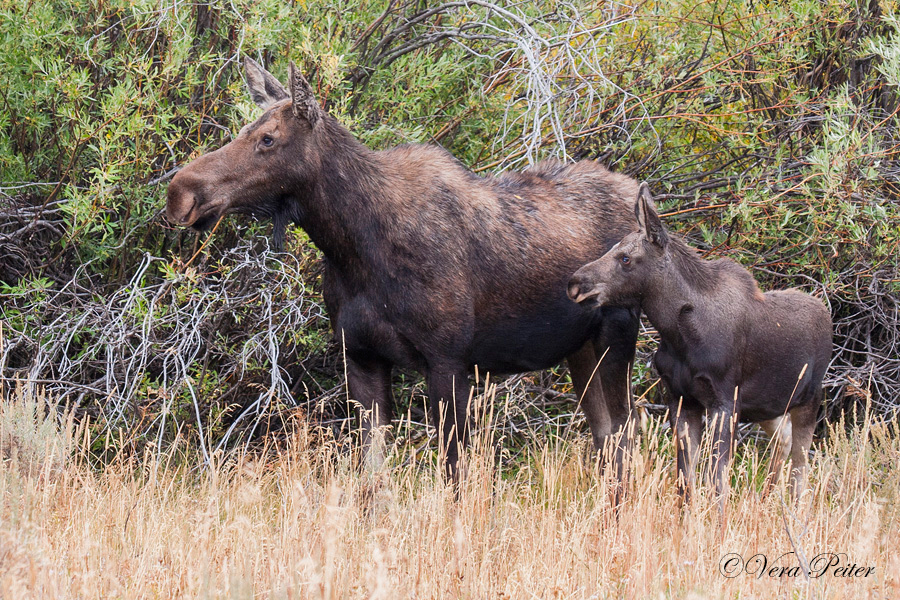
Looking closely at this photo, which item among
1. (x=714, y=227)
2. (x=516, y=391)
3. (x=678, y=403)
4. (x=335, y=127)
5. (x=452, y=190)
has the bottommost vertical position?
(x=516, y=391)

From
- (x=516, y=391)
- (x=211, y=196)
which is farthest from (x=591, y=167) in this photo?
(x=211, y=196)

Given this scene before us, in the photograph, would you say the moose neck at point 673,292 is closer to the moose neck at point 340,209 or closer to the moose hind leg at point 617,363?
the moose hind leg at point 617,363

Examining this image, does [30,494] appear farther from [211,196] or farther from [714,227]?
[714,227]

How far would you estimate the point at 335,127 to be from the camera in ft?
19.3

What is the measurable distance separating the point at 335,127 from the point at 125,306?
82.3 inches

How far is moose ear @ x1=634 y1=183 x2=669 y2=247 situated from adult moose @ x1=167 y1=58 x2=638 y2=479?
62 centimetres

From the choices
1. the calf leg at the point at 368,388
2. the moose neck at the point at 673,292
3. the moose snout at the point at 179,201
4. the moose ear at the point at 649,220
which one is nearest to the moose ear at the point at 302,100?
the moose snout at the point at 179,201

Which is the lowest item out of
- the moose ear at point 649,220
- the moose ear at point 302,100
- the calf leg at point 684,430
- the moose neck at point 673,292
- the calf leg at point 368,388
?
the calf leg at point 684,430

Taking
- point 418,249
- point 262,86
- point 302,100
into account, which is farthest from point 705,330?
point 262,86

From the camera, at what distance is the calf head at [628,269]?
576cm

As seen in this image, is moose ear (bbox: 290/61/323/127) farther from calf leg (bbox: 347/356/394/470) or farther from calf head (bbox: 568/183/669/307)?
calf head (bbox: 568/183/669/307)

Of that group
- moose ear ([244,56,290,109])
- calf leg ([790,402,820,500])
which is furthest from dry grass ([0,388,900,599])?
moose ear ([244,56,290,109])

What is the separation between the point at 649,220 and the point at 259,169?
7.16 ft

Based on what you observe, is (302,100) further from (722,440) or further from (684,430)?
(722,440)
